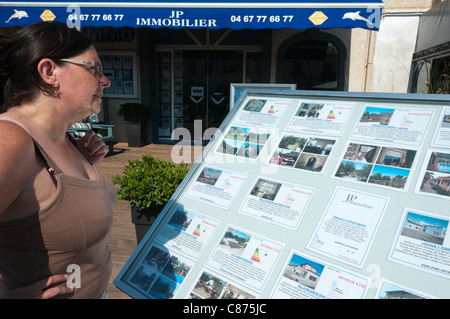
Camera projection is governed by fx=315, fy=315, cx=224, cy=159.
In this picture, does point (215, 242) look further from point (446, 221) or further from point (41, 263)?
point (446, 221)

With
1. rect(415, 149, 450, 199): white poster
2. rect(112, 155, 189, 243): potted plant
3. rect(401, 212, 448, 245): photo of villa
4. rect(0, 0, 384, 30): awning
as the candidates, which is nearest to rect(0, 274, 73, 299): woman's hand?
rect(401, 212, 448, 245): photo of villa

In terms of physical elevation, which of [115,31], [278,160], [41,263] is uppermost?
[115,31]

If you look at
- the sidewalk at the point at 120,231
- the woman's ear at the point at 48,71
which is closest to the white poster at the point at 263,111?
the woman's ear at the point at 48,71

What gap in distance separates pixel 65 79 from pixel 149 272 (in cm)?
88

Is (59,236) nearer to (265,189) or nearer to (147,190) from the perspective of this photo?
(265,189)

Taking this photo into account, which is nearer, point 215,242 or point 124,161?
point 215,242

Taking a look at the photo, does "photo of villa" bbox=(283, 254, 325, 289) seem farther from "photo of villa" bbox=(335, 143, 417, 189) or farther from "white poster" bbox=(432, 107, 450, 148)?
"white poster" bbox=(432, 107, 450, 148)

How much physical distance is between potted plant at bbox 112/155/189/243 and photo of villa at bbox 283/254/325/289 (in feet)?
5.87

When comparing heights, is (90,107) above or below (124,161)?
above

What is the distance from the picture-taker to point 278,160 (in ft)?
4.78

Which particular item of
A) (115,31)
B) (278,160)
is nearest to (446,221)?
(278,160)

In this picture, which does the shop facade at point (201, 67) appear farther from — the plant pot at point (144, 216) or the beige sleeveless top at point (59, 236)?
the beige sleeveless top at point (59, 236)

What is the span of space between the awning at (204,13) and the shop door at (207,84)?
9.01 ft
